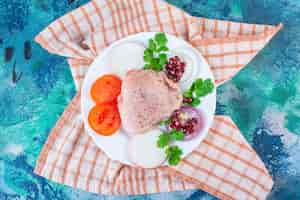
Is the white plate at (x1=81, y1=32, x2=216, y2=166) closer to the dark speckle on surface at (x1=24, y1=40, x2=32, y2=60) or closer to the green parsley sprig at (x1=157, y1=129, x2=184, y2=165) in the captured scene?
the green parsley sprig at (x1=157, y1=129, x2=184, y2=165)

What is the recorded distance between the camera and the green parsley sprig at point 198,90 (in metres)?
1.29

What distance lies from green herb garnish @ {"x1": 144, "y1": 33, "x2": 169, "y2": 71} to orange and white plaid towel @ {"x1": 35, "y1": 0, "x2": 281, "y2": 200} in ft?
0.31

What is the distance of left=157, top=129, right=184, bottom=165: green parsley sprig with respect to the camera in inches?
50.2

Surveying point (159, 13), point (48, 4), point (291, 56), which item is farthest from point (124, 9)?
point (291, 56)

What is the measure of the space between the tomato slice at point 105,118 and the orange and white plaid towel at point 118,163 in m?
0.10

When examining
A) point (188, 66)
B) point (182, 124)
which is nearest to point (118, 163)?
point (182, 124)

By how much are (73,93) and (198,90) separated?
0.39 metres

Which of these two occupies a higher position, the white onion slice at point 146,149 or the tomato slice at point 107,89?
the tomato slice at point 107,89

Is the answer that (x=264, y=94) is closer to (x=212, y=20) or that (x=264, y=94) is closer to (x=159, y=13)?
(x=212, y=20)

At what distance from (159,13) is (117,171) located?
46 centimetres

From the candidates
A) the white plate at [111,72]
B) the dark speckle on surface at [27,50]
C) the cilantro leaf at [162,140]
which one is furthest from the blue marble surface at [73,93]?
the cilantro leaf at [162,140]

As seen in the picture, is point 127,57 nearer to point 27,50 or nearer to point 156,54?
point 156,54

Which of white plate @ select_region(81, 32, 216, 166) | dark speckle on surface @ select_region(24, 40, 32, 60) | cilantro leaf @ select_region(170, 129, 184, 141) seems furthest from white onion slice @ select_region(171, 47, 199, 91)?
dark speckle on surface @ select_region(24, 40, 32, 60)

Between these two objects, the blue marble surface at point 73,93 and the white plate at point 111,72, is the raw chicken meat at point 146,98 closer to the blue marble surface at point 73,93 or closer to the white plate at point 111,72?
the white plate at point 111,72
